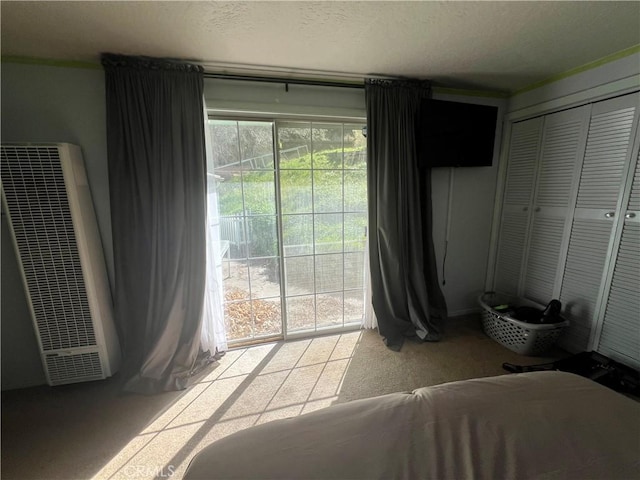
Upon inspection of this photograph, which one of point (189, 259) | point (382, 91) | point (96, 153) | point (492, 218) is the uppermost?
point (382, 91)

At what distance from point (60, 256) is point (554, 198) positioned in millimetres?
3486

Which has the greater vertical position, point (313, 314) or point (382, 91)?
point (382, 91)

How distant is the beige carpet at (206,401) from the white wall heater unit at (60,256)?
26 cm

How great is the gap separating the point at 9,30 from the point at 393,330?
2.99 meters

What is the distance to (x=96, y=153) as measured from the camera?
168 cm

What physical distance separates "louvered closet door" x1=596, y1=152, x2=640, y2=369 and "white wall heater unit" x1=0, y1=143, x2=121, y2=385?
3.43 m

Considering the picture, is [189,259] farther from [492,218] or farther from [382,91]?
[492,218]

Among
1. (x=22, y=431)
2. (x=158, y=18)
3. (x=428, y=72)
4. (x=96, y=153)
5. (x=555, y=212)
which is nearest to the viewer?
(x=158, y=18)

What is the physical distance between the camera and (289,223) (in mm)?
2127

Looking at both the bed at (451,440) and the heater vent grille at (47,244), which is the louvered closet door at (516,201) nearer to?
the bed at (451,440)

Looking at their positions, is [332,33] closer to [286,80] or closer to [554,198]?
[286,80]

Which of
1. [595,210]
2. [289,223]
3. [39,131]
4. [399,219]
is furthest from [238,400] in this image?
[595,210]

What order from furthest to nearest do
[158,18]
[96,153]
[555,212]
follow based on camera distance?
[555,212], [96,153], [158,18]

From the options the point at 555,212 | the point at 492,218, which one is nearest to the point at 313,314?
the point at 492,218
